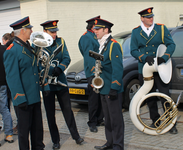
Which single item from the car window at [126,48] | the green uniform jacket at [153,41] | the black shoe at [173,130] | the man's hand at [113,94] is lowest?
the black shoe at [173,130]

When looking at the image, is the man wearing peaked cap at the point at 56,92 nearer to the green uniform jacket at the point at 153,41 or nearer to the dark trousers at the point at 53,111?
the dark trousers at the point at 53,111

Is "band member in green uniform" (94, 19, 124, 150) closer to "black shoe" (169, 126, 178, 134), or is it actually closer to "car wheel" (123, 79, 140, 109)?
"black shoe" (169, 126, 178, 134)

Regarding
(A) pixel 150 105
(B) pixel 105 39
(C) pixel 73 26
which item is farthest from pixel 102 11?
(B) pixel 105 39

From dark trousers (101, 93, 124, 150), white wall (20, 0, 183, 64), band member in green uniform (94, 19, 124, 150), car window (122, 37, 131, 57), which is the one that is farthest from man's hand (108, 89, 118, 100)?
white wall (20, 0, 183, 64)

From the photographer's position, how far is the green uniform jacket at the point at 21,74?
3762mm

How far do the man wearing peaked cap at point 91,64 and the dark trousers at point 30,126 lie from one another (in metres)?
1.39

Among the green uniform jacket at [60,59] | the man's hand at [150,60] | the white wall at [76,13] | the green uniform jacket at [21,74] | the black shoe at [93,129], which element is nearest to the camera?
the green uniform jacket at [21,74]

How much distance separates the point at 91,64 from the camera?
532 centimetres

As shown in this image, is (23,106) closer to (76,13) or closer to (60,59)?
(60,59)

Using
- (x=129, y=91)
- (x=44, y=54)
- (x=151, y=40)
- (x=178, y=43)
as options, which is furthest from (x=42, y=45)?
(x=178, y=43)

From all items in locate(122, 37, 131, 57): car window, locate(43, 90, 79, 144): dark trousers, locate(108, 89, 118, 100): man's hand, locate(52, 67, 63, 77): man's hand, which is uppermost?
locate(52, 67, 63, 77): man's hand

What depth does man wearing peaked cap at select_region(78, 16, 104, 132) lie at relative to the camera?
536 centimetres

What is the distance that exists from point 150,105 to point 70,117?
5.10 ft

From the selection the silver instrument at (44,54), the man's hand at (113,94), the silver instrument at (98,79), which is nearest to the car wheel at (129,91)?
the silver instrument at (44,54)
